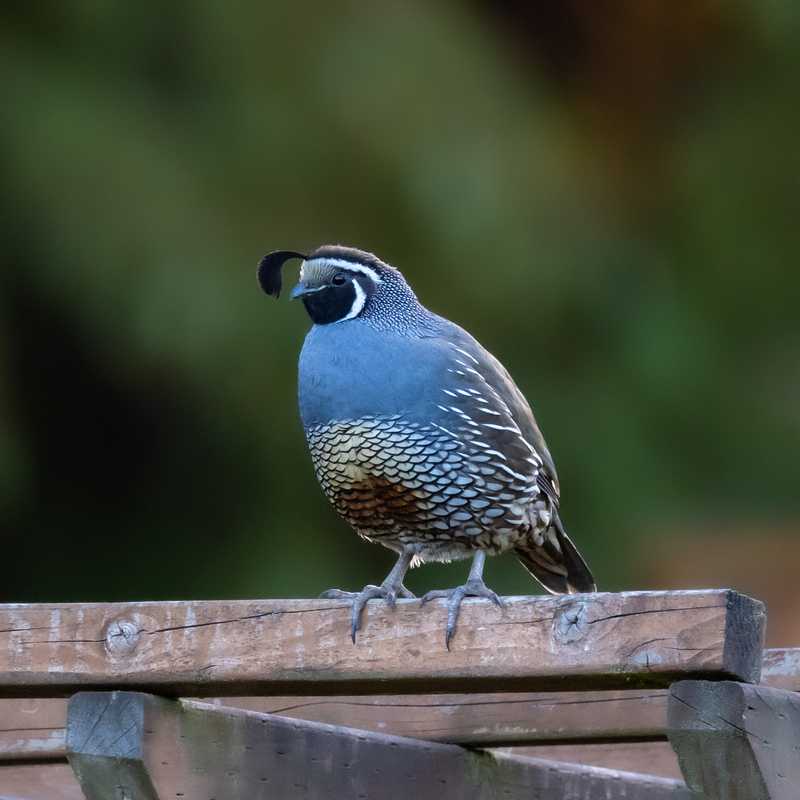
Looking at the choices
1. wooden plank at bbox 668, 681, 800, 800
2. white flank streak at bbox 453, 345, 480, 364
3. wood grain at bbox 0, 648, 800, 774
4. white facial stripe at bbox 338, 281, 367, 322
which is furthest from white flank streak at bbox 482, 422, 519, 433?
wooden plank at bbox 668, 681, 800, 800

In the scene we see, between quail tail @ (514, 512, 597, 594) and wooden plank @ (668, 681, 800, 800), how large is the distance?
1.72 meters

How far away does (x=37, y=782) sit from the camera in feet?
10.9

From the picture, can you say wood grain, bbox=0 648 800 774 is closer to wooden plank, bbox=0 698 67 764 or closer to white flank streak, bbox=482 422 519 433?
wooden plank, bbox=0 698 67 764

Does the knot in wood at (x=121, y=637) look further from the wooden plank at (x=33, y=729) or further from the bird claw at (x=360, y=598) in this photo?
the wooden plank at (x=33, y=729)

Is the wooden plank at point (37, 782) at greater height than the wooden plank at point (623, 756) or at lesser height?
lesser

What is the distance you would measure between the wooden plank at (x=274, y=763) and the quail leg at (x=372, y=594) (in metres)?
0.21

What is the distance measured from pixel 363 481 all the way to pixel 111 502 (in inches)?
155

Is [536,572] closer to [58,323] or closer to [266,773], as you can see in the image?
[266,773]

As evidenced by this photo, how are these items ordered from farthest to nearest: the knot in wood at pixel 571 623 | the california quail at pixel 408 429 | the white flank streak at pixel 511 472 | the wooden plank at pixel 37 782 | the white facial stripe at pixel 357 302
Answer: the white facial stripe at pixel 357 302
the white flank streak at pixel 511 472
the california quail at pixel 408 429
the wooden plank at pixel 37 782
the knot in wood at pixel 571 623

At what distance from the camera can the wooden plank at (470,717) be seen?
9.83 feet

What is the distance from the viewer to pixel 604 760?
136 inches

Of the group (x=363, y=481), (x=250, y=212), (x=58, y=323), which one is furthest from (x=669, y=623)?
(x=58, y=323)

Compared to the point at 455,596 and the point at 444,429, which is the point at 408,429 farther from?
the point at 455,596

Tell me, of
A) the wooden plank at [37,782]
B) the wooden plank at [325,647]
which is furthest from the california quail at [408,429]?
the wooden plank at [325,647]
